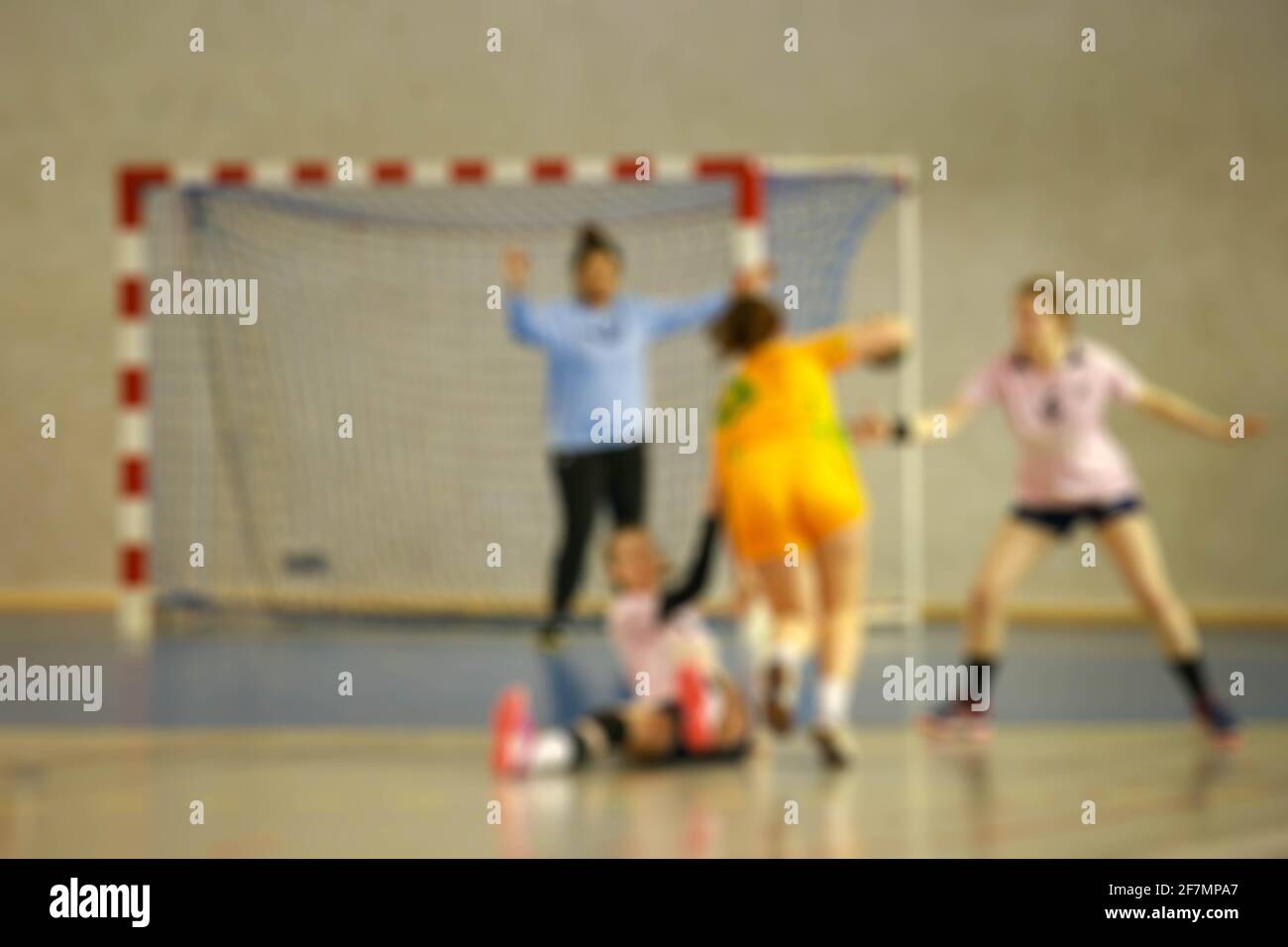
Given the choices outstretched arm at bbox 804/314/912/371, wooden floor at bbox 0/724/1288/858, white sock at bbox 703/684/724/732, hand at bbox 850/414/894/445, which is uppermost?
outstretched arm at bbox 804/314/912/371

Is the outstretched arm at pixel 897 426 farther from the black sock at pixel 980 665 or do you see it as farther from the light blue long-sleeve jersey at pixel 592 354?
the light blue long-sleeve jersey at pixel 592 354

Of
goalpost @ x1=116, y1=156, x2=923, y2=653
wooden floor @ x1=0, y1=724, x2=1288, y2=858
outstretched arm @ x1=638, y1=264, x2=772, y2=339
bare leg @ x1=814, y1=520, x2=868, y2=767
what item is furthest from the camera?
goalpost @ x1=116, y1=156, x2=923, y2=653

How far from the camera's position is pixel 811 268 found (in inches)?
386

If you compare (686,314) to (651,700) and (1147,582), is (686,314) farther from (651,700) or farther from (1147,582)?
(651,700)

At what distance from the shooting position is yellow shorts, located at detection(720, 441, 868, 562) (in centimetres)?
522

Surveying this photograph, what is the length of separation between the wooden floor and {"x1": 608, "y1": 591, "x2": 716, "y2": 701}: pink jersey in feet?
1.41

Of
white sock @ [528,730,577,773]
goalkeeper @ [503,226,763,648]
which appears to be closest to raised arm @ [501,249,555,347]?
goalkeeper @ [503,226,763,648]

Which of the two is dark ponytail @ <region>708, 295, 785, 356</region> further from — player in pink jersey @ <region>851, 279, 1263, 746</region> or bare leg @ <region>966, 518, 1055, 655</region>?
bare leg @ <region>966, 518, 1055, 655</region>

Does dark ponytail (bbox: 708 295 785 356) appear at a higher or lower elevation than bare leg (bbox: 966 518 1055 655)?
higher

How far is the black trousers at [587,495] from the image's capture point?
8539mm

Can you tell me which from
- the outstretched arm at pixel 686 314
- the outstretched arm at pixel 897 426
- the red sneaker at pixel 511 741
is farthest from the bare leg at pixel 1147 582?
the outstretched arm at pixel 686 314

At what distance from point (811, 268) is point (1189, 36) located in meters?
2.86

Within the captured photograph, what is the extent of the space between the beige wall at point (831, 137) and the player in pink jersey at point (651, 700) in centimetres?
560

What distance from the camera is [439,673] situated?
7.68 m
